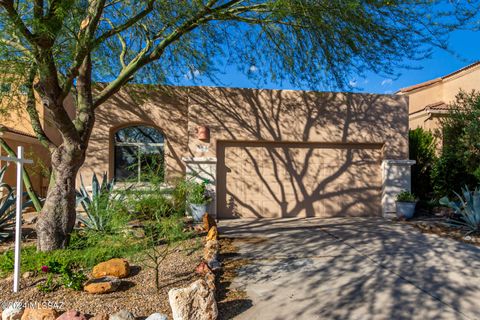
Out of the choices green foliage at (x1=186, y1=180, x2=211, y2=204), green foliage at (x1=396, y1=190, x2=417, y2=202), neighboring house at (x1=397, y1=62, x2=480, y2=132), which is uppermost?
neighboring house at (x1=397, y1=62, x2=480, y2=132)

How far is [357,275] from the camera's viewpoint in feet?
16.4

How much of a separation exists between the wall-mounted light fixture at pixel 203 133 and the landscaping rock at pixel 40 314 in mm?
6573

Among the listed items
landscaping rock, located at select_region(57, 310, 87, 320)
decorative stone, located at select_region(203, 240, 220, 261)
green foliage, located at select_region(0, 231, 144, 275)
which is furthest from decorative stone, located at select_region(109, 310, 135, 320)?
decorative stone, located at select_region(203, 240, 220, 261)

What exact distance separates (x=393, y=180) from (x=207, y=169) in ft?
17.7

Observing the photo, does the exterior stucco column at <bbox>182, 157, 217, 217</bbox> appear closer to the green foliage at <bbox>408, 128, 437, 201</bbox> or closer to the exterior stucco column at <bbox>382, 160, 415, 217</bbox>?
the exterior stucco column at <bbox>382, 160, 415, 217</bbox>

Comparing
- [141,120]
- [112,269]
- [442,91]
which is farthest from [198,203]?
[442,91]

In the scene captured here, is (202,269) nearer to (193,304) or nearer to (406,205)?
(193,304)

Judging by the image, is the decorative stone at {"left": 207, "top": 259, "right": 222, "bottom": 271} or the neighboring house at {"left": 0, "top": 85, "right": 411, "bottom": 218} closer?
the decorative stone at {"left": 207, "top": 259, "right": 222, "bottom": 271}

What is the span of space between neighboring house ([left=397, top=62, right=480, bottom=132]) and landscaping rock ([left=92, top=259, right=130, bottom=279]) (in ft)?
41.0

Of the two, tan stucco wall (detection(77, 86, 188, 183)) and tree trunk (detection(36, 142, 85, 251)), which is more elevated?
tan stucco wall (detection(77, 86, 188, 183))

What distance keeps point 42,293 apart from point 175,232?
66.3 inches

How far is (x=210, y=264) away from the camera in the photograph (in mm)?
5090

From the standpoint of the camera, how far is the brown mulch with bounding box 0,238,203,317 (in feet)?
12.6

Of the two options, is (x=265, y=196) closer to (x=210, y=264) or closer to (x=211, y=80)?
(x=211, y=80)
